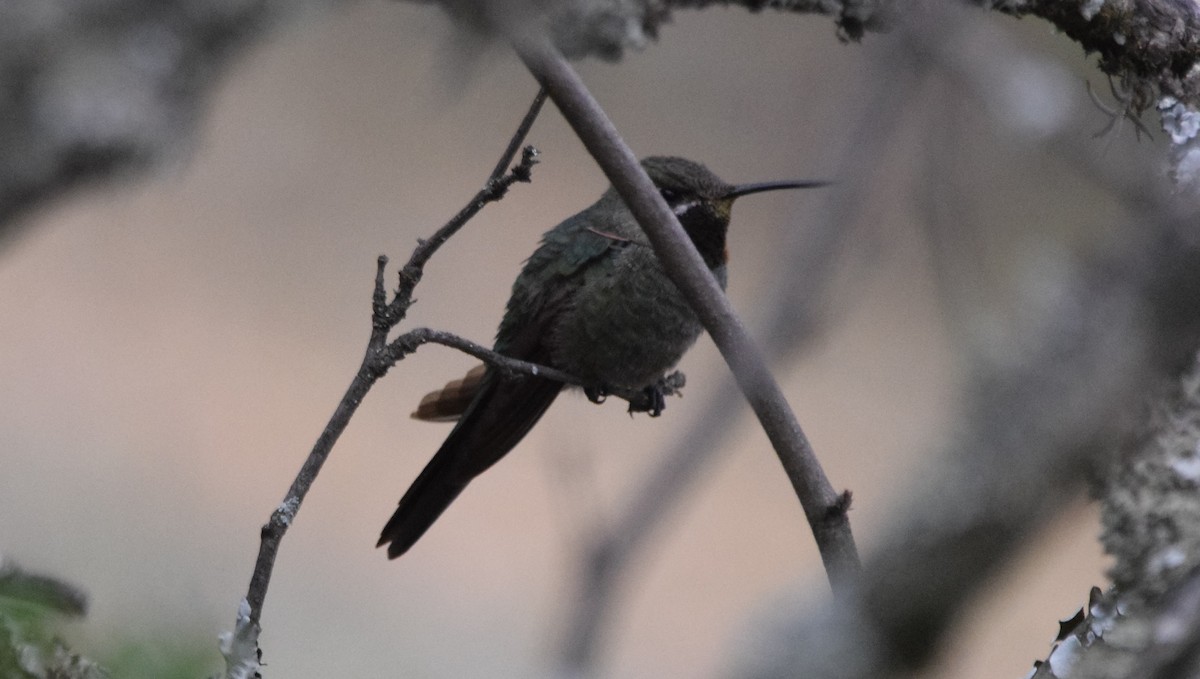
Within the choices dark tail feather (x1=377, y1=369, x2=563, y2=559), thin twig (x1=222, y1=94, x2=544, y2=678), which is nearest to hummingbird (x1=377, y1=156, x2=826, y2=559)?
dark tail feather (x1=377, y1=369, x2=563, y2=559)

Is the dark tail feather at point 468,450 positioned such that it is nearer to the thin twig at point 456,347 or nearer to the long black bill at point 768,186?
the thin twig at point 456,347

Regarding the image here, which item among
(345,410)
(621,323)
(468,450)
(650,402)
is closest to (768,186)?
(621,323)

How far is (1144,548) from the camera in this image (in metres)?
0.93

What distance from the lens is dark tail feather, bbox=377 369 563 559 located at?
2658 millimetres

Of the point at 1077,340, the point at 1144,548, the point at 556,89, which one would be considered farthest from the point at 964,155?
the point at 1077,340

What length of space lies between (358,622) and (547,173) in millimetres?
2069

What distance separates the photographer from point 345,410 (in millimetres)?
1492

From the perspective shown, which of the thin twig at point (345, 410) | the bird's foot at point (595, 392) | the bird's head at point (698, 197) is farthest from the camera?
the bird's head at point (698, 197)

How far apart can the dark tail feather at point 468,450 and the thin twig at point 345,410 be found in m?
0.98

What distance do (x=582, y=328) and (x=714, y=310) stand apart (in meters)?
1.33

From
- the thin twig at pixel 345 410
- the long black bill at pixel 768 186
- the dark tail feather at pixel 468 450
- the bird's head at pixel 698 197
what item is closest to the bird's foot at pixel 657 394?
the dark tail feather at pixel 468 450

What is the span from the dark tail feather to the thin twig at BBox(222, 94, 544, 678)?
983 millimetres

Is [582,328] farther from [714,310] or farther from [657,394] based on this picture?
[714,310]

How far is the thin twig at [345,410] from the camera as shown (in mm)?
1289
